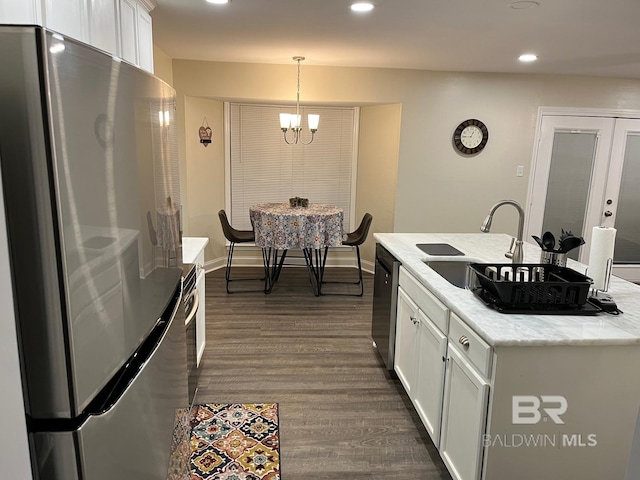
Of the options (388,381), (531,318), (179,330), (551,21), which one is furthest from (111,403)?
(551,21)

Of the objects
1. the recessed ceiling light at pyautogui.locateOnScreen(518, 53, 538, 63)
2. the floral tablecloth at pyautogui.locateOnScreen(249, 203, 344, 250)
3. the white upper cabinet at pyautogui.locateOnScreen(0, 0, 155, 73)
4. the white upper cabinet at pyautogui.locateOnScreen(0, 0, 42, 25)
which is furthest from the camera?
the floral tablecloth at pyautogui.locateOnScreen(249, 203, 344, 250)

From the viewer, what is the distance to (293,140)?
572 cm

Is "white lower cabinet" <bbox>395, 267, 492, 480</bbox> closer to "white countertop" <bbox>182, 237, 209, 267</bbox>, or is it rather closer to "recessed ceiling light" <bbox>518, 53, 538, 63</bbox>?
"white countertop" <bbox>182, 237, 209, 267</bbox>

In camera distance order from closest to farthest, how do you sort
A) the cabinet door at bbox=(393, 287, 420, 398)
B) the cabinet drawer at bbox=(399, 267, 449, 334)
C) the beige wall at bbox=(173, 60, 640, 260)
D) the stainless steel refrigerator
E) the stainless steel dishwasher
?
the stainless steel refrigerator → the cabinet drawer at bbox=(399, 267, 449, 334) → the cabinet door at bbox=(393, 287, 420, 398) → the stainless steel dishwasher → the beige wall at bbox=(173, 60, 640, 260)

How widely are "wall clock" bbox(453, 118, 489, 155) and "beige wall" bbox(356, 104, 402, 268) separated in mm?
682

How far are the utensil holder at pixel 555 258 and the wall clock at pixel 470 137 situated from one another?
10.8 feet

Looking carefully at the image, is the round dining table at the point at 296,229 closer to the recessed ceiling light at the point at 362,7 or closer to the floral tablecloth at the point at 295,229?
the floral tablecloth at the point at 295,229

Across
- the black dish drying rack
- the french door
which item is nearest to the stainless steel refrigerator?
the black dish drying rack

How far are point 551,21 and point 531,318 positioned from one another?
7.34ft

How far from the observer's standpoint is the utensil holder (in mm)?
2143

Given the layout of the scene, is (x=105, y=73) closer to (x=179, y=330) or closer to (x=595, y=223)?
(x=179, y=330)

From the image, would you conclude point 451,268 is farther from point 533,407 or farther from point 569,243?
point 533,407

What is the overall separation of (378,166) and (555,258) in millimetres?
3563

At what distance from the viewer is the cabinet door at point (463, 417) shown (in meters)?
1.73
